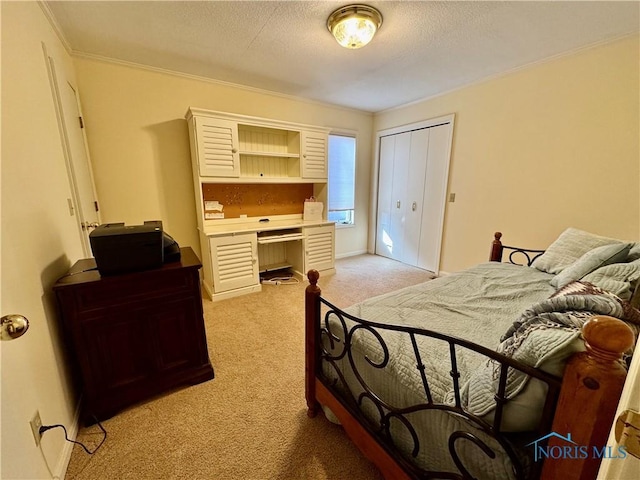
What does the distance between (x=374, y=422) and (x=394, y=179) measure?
376cm

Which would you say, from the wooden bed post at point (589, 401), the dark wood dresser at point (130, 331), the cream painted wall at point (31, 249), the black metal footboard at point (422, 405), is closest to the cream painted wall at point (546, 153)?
the black metal footboard at point (422, 405)

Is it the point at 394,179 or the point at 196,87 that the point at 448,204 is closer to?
the point at 394,179

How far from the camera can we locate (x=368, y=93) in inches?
138

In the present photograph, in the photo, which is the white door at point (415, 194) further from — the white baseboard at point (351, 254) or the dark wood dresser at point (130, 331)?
the dark wood dresser at point (130, 331)

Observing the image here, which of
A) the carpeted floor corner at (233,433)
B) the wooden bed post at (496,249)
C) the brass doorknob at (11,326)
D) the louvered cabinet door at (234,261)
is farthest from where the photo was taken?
the louvered cabinet door at (234,261)

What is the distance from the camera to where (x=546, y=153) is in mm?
2613

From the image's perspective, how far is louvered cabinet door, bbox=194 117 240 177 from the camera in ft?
9.06

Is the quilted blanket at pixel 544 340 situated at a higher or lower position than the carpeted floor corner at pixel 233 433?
higher

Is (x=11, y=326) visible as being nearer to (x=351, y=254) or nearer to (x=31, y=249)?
(x=31, y=249)

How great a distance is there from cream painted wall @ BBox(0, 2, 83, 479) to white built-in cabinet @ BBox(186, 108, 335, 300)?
49.0 inches

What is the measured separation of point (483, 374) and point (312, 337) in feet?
2.61

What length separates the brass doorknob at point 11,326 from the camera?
2.53 feet

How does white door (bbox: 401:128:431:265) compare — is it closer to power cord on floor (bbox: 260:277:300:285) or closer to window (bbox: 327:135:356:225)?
window (bbox: 327:135:356:225)

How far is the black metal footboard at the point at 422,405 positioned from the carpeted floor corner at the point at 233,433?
0.30 m
